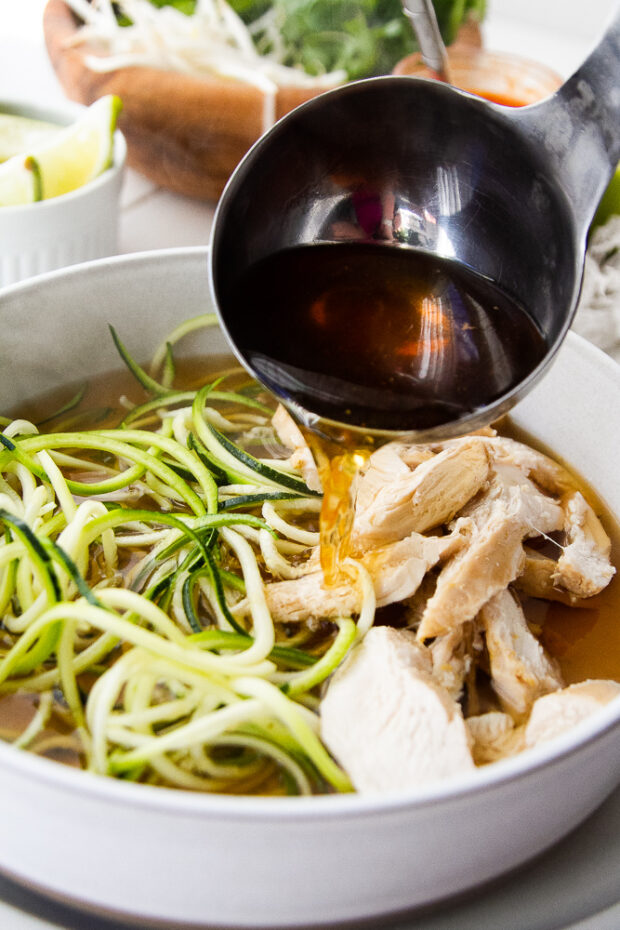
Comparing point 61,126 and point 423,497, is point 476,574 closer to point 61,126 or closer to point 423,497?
point 423,497

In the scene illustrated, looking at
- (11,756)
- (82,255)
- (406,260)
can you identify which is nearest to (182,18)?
(82,255)

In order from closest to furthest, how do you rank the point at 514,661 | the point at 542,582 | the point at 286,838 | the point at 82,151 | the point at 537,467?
the point at 286,838, the point at 514,661, the point at 542,582, the point at 537,467, the point at 82,151

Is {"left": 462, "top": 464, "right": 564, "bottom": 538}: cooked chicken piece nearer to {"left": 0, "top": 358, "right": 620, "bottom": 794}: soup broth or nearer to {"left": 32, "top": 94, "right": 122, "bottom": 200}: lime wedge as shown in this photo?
{"left": 0, "top": 358, "right": 620, "bottom": 794}: soup broth

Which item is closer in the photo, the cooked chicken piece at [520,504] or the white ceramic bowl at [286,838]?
the white ceramic bowl at [286,838]

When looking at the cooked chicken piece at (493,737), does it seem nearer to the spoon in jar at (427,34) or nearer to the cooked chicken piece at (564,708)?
the cooked chicken piece at (564,708)

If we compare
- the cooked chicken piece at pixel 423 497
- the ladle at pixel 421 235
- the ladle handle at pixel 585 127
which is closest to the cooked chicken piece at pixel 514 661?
the cooked chicken piece at pixel 423 497

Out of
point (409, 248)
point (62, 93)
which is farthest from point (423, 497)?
point (62, 93)
